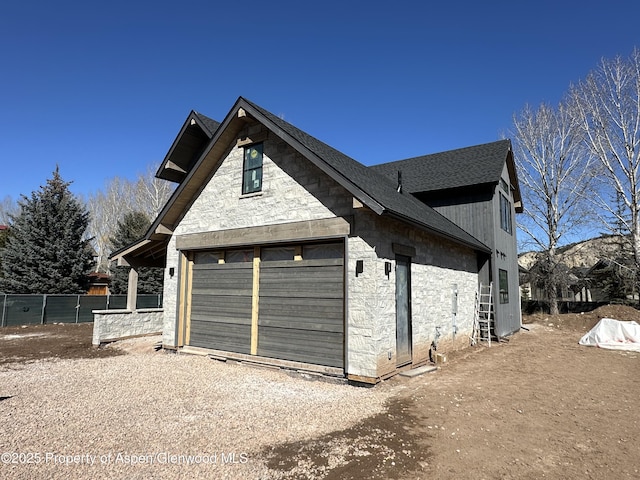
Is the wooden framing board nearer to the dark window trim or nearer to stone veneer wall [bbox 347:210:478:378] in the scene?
the dark window trim

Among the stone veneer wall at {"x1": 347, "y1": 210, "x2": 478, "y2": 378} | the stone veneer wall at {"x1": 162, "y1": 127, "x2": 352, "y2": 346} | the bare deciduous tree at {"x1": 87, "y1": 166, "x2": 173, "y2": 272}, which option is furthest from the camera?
the bare deciduous tree at {"x1": 87, "y1": 166, "x2": 173, "y2": 272}

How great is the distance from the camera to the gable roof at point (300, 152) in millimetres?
7793

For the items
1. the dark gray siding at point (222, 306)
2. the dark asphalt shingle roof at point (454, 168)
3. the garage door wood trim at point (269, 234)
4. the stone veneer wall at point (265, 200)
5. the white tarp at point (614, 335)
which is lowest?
the white tarp at point (614, 335)

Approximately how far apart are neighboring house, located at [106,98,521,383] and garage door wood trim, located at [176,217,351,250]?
0.03m

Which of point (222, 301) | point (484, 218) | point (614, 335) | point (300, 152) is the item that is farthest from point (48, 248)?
point (614, 335)

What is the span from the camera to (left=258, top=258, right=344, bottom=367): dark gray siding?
824 cm

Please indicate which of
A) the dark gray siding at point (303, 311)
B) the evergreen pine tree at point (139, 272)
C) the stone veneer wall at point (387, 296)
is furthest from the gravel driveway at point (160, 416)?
the evergreen pine tree at point (139, 272)

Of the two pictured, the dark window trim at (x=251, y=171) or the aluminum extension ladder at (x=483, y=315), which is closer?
the dark window trim at (x=251, y=171)

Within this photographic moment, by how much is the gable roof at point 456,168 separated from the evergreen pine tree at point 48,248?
1959cm

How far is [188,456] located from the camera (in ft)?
14.5

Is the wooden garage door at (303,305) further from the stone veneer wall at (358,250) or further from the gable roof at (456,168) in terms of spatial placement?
the gable roof at (456,168)

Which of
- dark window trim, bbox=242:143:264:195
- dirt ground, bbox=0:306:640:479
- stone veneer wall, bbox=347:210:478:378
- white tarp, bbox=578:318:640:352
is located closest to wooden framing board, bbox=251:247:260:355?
dark window trim, bbox=242:143:264:195

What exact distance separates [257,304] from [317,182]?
3.38m

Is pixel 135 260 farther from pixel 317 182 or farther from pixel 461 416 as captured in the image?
pixel 461 416
